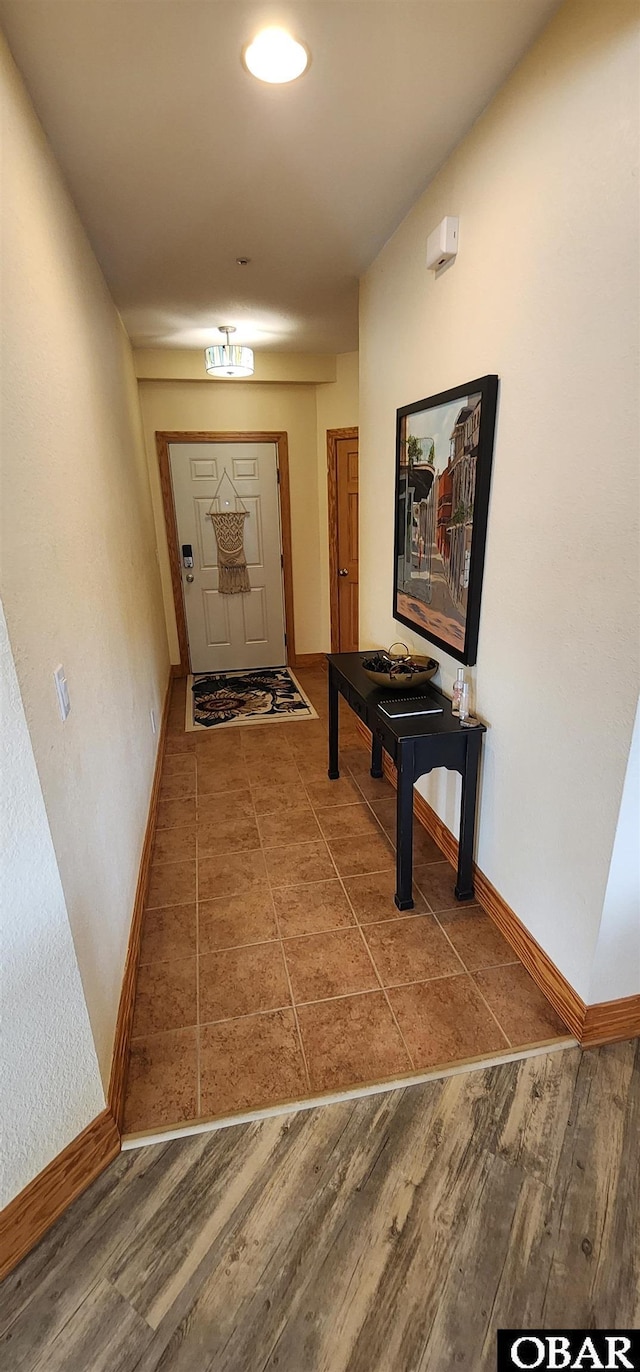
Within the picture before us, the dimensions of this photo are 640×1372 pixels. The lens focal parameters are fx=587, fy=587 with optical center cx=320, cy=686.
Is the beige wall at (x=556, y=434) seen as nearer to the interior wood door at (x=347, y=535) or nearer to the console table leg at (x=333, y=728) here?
the console table leg at (x=333, y=728)

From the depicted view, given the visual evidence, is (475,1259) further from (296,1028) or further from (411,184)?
(411,184)

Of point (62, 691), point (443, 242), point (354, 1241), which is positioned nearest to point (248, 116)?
point (443, 242)

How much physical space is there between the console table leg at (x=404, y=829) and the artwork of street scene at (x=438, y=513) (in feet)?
1.51

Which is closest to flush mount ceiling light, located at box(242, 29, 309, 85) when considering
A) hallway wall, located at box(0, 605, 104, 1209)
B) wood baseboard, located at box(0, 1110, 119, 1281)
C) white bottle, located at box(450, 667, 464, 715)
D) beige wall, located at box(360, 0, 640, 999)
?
beige wall, located at box(360, 0, 640, 999)

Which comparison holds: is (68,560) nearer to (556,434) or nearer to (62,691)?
(62,691)

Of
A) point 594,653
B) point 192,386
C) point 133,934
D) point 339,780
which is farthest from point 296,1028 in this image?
point 192,386

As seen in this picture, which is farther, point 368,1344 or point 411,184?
point 411,184

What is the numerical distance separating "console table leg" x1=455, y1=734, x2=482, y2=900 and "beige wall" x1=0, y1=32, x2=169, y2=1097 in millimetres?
1159

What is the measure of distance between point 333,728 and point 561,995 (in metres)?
1.65

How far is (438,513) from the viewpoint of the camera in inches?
85.1

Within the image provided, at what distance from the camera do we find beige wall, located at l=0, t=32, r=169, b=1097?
3.82 feet

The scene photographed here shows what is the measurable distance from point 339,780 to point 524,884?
1.37 metres

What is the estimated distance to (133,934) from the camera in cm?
Result: 191

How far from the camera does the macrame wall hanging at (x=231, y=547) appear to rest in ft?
15.3
